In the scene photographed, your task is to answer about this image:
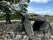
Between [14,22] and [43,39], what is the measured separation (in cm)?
186

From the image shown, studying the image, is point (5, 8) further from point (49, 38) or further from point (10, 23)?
point (49, 38)

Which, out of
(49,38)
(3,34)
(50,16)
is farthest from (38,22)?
(3,34)

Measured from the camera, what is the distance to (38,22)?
5.39m

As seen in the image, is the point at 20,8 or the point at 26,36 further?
the point at 20,8

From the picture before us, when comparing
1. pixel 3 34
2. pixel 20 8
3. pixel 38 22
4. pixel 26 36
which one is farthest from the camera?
pixel 20 8

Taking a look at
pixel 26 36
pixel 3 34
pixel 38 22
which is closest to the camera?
pixel 26 36

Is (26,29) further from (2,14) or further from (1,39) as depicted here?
(2,14)

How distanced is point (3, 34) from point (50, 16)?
1614mm

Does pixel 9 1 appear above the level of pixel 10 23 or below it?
above

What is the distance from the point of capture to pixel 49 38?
4.84 metres

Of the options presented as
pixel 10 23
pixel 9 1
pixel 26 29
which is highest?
pixel 9 1

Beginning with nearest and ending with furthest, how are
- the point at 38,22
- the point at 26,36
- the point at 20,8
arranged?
the point at 26,36 → the point at 38,22 → the point at 20,8

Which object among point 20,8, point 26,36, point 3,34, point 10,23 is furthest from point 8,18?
point 26,36

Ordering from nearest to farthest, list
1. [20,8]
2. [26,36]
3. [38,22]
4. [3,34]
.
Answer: [26,36] < [3,34] < [38,22] < [20,8]
